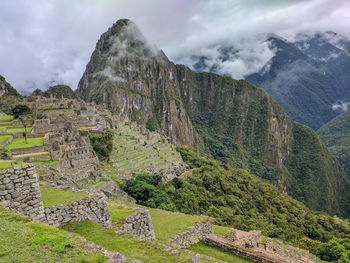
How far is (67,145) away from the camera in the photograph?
23.3 m

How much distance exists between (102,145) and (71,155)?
7660mm

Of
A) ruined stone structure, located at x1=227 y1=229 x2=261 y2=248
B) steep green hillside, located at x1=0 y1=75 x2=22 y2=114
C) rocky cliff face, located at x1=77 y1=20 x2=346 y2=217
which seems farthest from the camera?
rocky cliff face, located at x1=77 y1=20 x2=346 y2=217

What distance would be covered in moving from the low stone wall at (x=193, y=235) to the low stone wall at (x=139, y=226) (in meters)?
1.73

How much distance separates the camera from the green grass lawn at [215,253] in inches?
373

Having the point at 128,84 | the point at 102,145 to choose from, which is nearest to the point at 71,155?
the point at 102,145

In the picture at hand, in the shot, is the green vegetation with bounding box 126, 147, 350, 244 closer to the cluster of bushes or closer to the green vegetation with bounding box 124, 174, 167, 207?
the cluster of bushes

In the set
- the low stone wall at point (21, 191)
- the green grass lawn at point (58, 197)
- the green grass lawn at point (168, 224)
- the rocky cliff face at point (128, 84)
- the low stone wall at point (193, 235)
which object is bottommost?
the low stone wall at point (193, 235)

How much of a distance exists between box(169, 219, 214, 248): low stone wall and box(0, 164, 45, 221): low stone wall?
5322 millimetres

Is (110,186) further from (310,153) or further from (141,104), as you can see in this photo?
(310,153)

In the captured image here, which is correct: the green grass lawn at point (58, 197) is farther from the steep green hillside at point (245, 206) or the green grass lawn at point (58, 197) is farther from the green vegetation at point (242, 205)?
the steep green hillside at point (245, 206)

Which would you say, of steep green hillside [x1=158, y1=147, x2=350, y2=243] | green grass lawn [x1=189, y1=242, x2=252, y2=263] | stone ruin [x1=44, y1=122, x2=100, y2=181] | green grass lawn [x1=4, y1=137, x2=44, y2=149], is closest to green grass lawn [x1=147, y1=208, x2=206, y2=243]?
green grass lawn [x1=189, y1=242, x2=252, y2=263]

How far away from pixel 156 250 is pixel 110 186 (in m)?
18.6

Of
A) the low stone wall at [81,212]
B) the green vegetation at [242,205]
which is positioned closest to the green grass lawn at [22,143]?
the green vegetation at [242,205]

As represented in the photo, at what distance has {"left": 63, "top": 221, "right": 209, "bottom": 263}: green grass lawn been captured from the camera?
5211 mm
